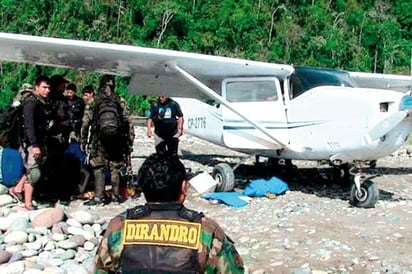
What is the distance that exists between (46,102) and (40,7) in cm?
3756

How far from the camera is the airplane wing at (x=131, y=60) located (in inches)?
337

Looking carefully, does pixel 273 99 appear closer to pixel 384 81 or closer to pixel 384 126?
pixel 384 126

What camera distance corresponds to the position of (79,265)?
17.7 ft

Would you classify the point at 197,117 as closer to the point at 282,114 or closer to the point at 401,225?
the point at 282,114

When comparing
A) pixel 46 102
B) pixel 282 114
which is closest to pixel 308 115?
pixel 282 114

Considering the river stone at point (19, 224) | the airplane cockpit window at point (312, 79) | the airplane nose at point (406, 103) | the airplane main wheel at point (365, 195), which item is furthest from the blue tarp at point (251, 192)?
the river stone at point (19, 224)

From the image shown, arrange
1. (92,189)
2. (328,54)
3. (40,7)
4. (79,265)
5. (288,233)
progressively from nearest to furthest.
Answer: (79,265) < (288,233) < (92,189) < (40,7) < (328,54)

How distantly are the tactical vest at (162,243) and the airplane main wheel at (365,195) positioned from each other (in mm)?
6430

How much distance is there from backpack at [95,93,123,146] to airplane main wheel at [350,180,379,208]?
3.33m

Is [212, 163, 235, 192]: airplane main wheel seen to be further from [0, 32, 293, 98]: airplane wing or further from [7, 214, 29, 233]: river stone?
[7, 214, 29, 233]: river stone

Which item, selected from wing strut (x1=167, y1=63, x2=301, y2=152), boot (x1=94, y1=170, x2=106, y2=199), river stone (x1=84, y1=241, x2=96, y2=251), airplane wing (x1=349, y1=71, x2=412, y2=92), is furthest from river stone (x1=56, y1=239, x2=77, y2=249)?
airplane wing (x1=349, y1=71, x2=412, y2=92)

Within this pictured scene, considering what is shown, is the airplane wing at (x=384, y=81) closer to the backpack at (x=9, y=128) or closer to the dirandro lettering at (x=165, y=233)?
the backpack at (x=9, y=128)

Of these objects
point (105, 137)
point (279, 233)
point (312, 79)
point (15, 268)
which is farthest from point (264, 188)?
point (15, 268)

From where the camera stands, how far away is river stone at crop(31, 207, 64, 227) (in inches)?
246
